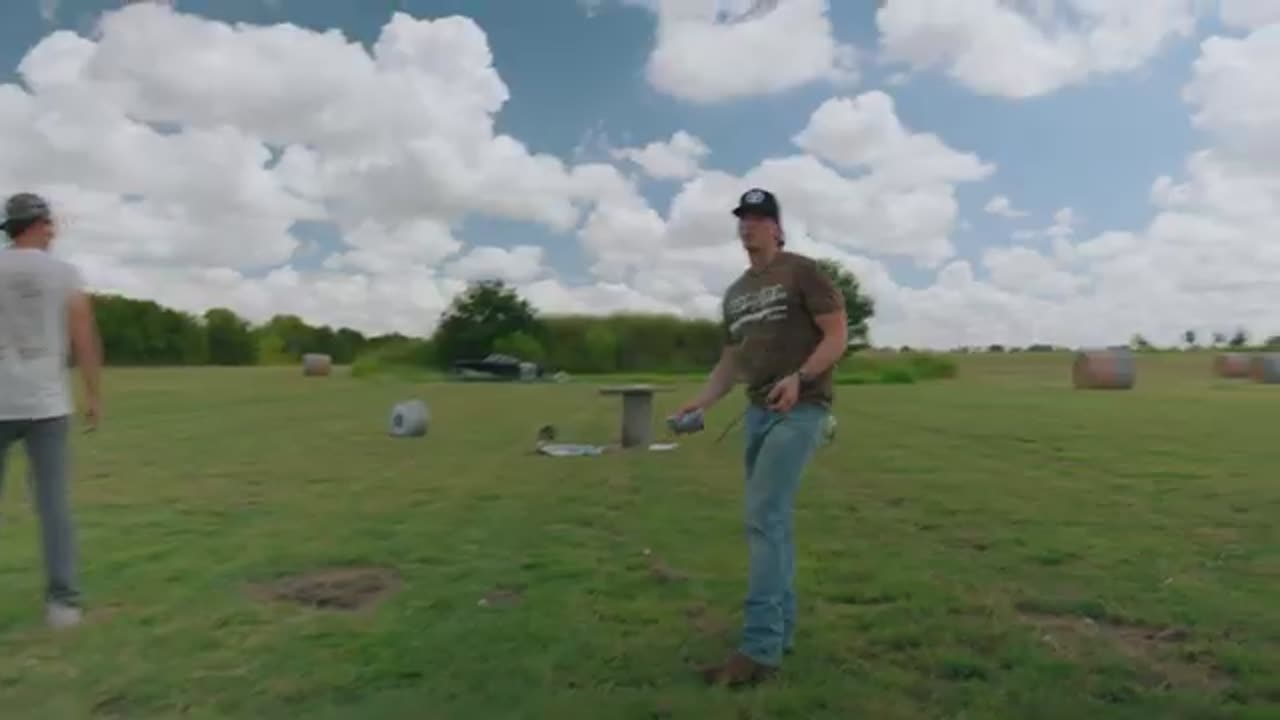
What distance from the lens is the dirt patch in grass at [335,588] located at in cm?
528

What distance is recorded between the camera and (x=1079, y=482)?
32.3 feet

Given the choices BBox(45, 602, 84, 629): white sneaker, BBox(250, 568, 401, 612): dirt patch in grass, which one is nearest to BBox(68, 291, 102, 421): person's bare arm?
BBox(45, 602, 84, 629): white sneaker

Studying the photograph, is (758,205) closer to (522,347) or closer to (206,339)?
(522,347)

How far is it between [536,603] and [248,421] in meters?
14.8

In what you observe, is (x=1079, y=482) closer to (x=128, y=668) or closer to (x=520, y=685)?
(x=520, y=685)

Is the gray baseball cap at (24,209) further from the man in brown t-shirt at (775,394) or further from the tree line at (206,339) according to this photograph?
the tree line at (206,339)

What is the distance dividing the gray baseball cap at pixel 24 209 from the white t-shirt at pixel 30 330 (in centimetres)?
14

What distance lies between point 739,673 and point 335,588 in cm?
264

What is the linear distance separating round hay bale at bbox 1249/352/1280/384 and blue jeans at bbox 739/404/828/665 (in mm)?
35191

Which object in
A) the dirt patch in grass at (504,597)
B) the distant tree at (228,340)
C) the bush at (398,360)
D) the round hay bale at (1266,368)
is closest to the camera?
the dirt patch in grass at (504,597)

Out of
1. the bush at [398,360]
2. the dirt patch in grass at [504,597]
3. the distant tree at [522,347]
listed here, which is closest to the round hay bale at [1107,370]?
the distant tree at [522,347]

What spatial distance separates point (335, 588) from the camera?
18.3 ft

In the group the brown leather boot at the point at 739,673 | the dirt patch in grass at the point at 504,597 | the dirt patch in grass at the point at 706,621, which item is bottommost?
the dirt patch in grass at the point at 706,621

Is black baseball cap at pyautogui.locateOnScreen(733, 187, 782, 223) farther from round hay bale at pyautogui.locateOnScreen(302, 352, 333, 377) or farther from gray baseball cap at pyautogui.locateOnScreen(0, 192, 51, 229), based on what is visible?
round hay bale at pyautogui.locateOnScreen(302, 352, 333, 377)
